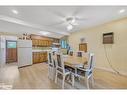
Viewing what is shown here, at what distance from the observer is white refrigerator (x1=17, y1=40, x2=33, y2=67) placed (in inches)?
218

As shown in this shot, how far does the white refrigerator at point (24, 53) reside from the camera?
18.2 feet

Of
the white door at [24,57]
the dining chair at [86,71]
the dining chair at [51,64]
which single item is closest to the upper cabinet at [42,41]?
the white door at [24,57]

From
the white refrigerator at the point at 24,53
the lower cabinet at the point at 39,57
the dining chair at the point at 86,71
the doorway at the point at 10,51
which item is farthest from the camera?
the doorway at the point at 10,51

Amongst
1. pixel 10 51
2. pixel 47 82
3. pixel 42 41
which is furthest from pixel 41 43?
pixel 47 82

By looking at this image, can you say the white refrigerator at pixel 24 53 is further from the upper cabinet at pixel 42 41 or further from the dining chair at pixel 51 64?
the dining chair at pixel 51 64

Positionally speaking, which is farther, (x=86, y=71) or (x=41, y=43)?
(x=41, y=43)

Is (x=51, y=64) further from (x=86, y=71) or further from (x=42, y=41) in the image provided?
(x=42, y=41)

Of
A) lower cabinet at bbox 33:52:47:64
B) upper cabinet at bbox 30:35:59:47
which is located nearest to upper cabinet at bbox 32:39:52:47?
upper cabinet at bbox 30:35:59:47

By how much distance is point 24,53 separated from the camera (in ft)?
19.0

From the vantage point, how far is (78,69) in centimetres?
301
